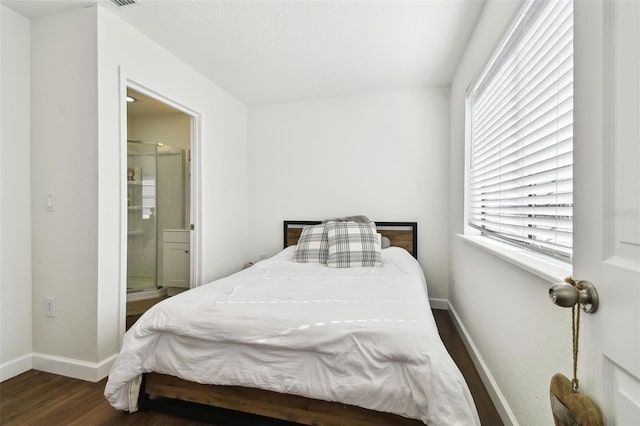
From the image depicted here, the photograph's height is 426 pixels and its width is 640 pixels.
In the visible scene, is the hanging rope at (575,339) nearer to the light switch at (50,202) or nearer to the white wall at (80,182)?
the white wall at (80,182)

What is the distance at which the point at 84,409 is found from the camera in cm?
160

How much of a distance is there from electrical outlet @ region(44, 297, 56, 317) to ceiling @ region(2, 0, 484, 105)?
2.01m

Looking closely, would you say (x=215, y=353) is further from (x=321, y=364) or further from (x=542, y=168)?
(x=542, y=168)

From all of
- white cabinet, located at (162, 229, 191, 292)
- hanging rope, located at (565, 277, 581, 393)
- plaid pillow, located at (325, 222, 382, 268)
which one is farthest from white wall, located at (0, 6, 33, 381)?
hanging rope, located at (565, 277, 581, 393)

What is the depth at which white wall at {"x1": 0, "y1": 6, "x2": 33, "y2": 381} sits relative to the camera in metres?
1.89

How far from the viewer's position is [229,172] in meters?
3.35

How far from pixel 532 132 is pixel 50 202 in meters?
2.95

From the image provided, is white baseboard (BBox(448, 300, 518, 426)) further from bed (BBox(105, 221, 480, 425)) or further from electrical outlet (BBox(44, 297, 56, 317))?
electrical outlet (BBox(44, 297, 56, 317))

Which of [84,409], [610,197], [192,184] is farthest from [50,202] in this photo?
[610,197]

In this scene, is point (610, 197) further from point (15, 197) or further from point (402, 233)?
point (15, 197)

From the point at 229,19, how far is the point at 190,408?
2.54m

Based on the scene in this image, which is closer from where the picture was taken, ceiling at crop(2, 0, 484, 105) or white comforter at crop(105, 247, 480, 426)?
white comforter at crop(105, 247, 480, 426)

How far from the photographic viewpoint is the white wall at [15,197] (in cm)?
189

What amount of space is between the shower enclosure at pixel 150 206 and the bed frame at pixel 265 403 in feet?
7.39
